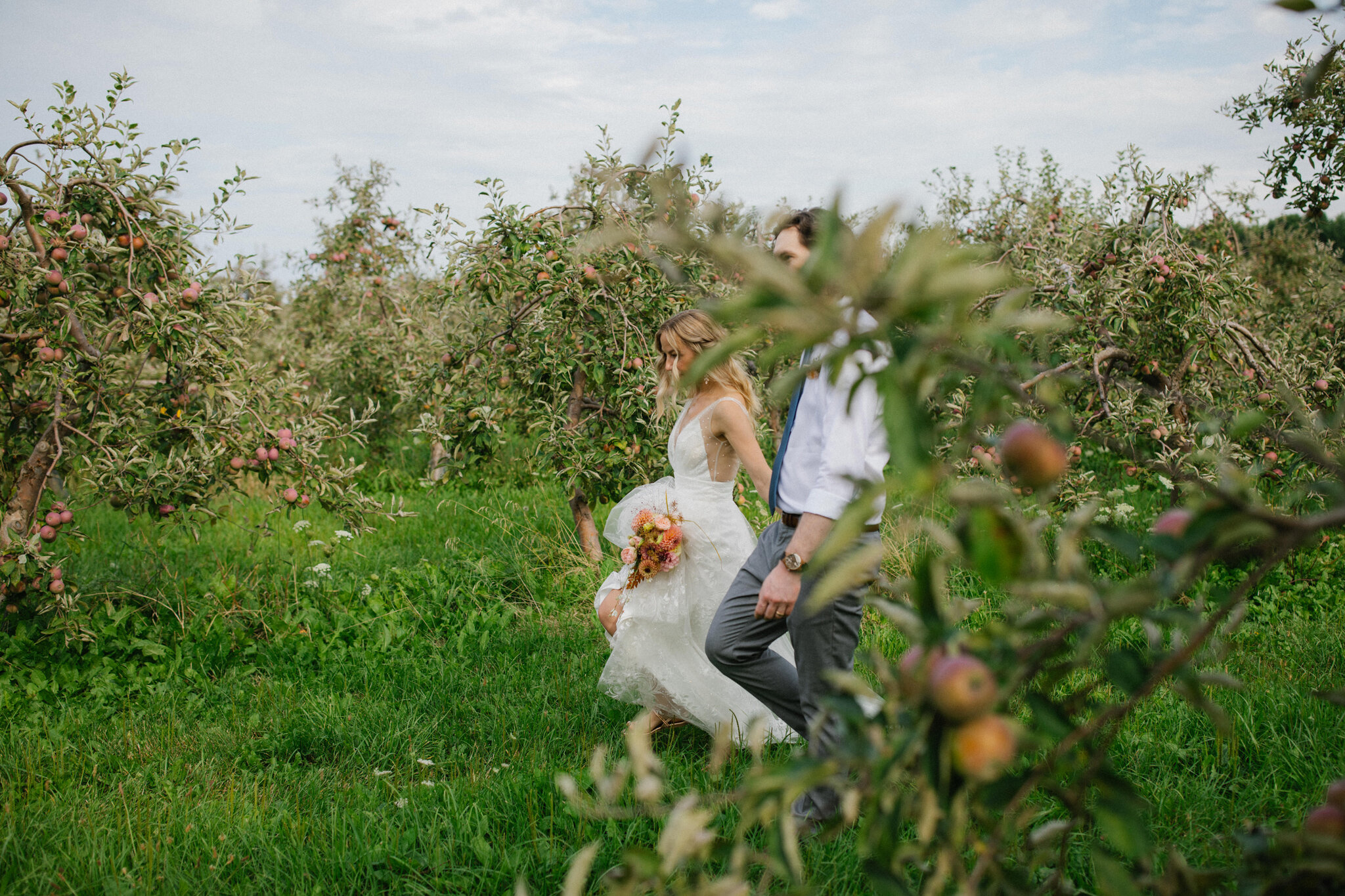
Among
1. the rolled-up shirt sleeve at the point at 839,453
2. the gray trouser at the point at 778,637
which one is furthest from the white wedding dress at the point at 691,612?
the rolled-up shirt sleeve at the point at 839,453

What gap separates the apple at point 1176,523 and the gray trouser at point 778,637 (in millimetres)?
1209

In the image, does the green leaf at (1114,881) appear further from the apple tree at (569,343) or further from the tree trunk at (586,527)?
the tree trunk at (586,527)

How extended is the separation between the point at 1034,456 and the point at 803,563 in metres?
1.46

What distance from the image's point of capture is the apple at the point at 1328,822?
89 cm

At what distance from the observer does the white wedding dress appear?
→ 3.23 meters

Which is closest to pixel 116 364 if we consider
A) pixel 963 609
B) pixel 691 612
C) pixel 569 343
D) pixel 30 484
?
pixel 30 484

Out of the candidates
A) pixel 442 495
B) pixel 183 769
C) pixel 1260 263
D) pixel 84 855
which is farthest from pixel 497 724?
pixel 1260 263

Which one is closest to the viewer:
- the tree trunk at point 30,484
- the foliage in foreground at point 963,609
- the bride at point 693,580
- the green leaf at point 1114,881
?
the foliage in foreground at point 963,609

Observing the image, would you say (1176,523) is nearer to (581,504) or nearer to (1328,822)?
(1328,822)

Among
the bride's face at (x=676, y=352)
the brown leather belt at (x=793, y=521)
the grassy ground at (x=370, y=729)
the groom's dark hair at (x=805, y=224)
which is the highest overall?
the groom's dark hair at (x=805, y=224)

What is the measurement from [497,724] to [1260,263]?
9089mm

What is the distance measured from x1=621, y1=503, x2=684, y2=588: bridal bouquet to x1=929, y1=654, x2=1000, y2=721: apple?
2.43 meters

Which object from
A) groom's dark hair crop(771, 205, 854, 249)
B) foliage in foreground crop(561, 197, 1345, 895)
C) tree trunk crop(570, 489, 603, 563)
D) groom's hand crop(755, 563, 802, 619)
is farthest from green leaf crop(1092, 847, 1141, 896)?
tree trunk crop(570, 489, 603, 563)

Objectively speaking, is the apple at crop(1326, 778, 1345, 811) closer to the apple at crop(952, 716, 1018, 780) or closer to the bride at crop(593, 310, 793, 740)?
the apple at crop(952, 716, 1018, 780)
